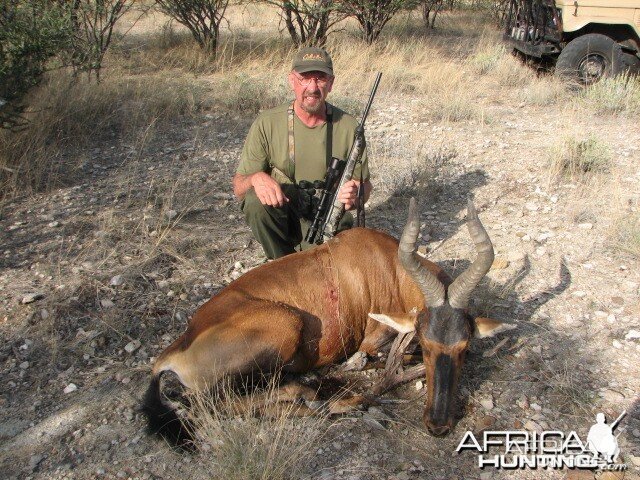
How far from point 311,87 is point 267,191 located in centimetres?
91

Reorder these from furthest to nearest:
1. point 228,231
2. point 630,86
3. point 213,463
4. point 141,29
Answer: point 141,29 → point 630,86 → point 228,231 → point 213,463

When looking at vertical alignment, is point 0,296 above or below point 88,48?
below

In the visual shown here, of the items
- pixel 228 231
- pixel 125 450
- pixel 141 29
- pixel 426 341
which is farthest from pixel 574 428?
pixel 141 29

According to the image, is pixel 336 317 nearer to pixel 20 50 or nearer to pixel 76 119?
pixel 20 50

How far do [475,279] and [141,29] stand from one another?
1532 cm

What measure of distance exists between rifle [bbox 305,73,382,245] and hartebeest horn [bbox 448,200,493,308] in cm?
139

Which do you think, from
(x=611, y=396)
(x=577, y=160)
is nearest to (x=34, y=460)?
(x=611, y=396)

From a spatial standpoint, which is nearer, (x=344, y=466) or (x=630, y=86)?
(x=344, y=466)

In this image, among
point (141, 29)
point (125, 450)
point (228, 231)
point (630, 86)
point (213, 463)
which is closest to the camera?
point (213, 463)

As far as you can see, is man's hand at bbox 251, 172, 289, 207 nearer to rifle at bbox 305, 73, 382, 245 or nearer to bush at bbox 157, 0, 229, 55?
rifle at bbox 305, 73, 382, 245

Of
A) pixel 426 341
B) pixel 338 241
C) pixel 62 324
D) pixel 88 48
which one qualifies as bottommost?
A: pixel 62 324

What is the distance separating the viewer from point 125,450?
3.57 metres

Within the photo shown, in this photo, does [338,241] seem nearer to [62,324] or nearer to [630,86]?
[62,324]

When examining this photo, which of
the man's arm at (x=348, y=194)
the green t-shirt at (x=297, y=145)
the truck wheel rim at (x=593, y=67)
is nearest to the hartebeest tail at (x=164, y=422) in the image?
the man's arm at (x=348, y=194)
